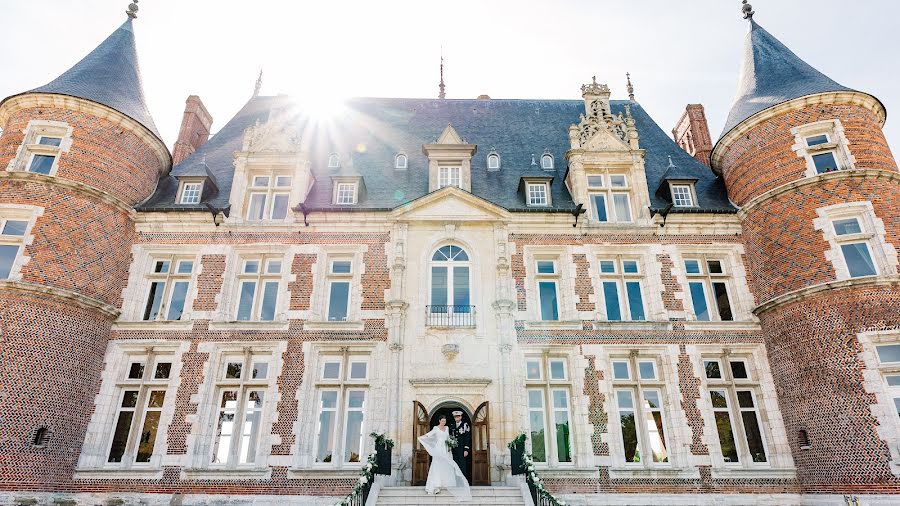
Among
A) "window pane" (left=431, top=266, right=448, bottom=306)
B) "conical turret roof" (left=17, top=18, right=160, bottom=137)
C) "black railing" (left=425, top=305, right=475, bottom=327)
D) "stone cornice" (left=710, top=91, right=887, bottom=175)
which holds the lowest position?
"black railing" (left=425, top=305, right=475, bottom=327)

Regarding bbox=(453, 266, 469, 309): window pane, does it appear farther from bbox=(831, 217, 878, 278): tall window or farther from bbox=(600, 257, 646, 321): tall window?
bbox=(831, 217, 878, 278): tall window

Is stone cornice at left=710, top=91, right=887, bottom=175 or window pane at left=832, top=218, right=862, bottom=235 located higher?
stone cornice at left=710, top=91, right=887, bottom=175

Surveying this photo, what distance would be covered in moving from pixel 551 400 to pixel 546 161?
8723 mm

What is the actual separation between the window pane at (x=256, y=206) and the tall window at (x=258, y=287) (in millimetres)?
1508

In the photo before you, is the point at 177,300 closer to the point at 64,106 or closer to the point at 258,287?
the point at 258,287

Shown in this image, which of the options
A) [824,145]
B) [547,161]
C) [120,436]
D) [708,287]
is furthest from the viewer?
[547,161]

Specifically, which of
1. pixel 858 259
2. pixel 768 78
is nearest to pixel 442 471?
pixel 858 259

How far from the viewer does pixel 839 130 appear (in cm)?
1512

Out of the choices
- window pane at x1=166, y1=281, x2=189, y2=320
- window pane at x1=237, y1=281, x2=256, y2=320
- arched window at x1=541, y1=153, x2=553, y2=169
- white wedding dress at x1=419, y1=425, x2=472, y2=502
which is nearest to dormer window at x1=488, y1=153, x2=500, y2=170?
arched window at x1=541, y1=153, x2=553, y2=169

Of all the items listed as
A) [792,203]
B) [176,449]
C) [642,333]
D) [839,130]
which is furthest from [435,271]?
[839,130]

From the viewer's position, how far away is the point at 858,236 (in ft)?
45.9

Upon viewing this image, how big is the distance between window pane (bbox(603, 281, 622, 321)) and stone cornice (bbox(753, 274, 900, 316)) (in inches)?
160

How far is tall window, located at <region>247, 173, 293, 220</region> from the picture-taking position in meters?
16.8

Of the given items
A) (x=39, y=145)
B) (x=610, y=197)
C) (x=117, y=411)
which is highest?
(x=39, y=145)
